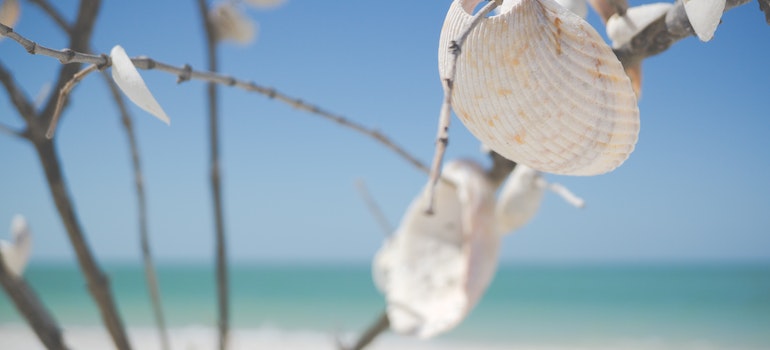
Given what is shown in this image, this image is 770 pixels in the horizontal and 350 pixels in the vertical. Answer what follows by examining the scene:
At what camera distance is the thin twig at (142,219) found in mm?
460

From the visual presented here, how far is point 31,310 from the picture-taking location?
39cm

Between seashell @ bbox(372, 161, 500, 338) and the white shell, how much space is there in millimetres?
141

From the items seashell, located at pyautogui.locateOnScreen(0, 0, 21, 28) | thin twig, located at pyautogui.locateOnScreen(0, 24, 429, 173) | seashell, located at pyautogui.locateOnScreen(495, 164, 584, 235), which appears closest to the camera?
thin twig, located at pyautogui.locateOnScreen(0, 24, 429, 173)

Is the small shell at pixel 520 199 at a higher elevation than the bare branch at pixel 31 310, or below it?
higher

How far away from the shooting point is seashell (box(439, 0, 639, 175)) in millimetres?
198

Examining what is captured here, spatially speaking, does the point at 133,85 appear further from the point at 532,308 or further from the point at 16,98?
the point at 532,308

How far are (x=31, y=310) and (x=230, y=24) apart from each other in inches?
11.9

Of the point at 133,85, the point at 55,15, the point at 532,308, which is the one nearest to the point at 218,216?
the point at 55,15

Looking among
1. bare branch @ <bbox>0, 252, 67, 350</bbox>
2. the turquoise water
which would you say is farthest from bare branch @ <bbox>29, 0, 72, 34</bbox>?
the turquoise water

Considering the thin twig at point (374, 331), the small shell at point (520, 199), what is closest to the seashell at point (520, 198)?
the small shell at point (520, 199)

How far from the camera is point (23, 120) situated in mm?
406

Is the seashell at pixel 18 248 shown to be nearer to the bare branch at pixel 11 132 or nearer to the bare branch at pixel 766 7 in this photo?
the bare branch at pixel 11 132

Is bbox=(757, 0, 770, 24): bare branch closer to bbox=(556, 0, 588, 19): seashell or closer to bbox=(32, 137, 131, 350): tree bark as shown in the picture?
bbox=(556, 0, 588, 19): seashell

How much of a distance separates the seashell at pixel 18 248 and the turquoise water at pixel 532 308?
494cm
